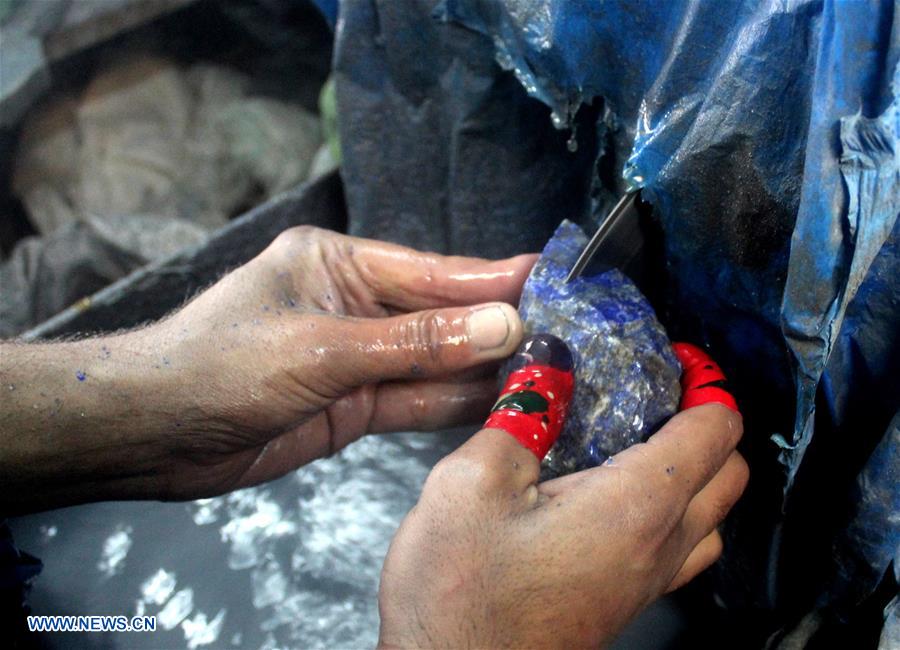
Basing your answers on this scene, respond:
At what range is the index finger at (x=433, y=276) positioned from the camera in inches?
59.4

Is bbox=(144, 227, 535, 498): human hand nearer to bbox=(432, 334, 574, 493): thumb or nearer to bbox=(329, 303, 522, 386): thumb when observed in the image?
bbox=(329, 303, 522, 386): thumb

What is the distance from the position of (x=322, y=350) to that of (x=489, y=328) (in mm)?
291

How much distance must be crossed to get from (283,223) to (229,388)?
1140 millimetres

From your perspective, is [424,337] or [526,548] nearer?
[526,548]

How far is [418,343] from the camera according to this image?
1.33 m

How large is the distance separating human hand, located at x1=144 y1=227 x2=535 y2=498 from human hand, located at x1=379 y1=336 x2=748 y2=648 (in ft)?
1.05

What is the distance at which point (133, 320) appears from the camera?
7.42 ft

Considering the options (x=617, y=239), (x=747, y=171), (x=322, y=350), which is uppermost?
(x=747, y=171)

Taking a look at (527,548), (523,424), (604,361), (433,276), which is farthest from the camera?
(433,276)

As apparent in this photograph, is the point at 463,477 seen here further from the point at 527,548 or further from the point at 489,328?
the point at 489,328

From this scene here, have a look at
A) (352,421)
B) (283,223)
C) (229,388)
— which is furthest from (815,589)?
(283,223)

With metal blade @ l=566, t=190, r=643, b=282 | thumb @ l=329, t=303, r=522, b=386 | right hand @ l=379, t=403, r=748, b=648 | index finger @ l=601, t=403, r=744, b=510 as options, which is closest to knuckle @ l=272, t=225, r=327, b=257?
thumb @ l=329, t=303, r=522, b=386

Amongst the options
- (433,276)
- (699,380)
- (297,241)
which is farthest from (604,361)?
(297,241)

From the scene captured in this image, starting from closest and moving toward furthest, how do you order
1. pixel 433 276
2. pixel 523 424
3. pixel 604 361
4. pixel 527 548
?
1. pixel 527 548
2. pixel 523 424
3. pixel 604 361
4. pixel 433 276
